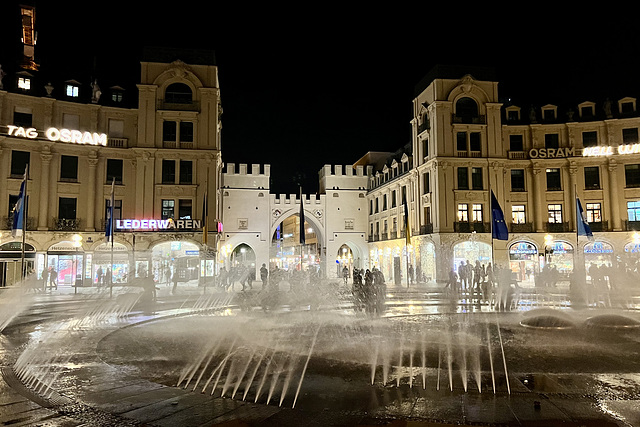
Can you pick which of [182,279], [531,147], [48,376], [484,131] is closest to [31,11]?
[48,376]

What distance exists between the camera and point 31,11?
1994 cm

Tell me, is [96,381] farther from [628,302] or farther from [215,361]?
[628,302]

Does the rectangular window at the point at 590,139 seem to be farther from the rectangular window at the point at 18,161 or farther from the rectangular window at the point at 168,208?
the rectangular window at the point at 18,161

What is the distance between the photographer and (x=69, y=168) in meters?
38.5

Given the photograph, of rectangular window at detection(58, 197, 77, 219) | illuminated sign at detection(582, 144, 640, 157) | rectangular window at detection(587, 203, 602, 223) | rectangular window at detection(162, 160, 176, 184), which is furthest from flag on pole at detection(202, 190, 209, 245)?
rectangular window at detection(587, 203, 602, 223)

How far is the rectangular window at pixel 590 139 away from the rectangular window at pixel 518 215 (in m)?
8.09

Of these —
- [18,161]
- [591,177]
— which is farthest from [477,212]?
[18,161]

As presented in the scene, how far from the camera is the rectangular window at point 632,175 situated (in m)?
42.7

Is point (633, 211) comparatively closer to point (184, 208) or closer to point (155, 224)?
point (184, 208)

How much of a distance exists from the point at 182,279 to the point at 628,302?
30.5 meters

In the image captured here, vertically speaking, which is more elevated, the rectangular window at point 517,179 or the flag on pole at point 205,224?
the rectangular window at point 517,179

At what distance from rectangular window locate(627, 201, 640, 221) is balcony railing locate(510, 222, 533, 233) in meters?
8.36

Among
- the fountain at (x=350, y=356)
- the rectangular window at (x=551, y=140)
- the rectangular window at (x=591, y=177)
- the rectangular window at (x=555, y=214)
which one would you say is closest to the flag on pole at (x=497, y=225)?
the fountain at (x=350, y=356)

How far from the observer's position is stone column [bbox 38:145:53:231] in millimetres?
37031
